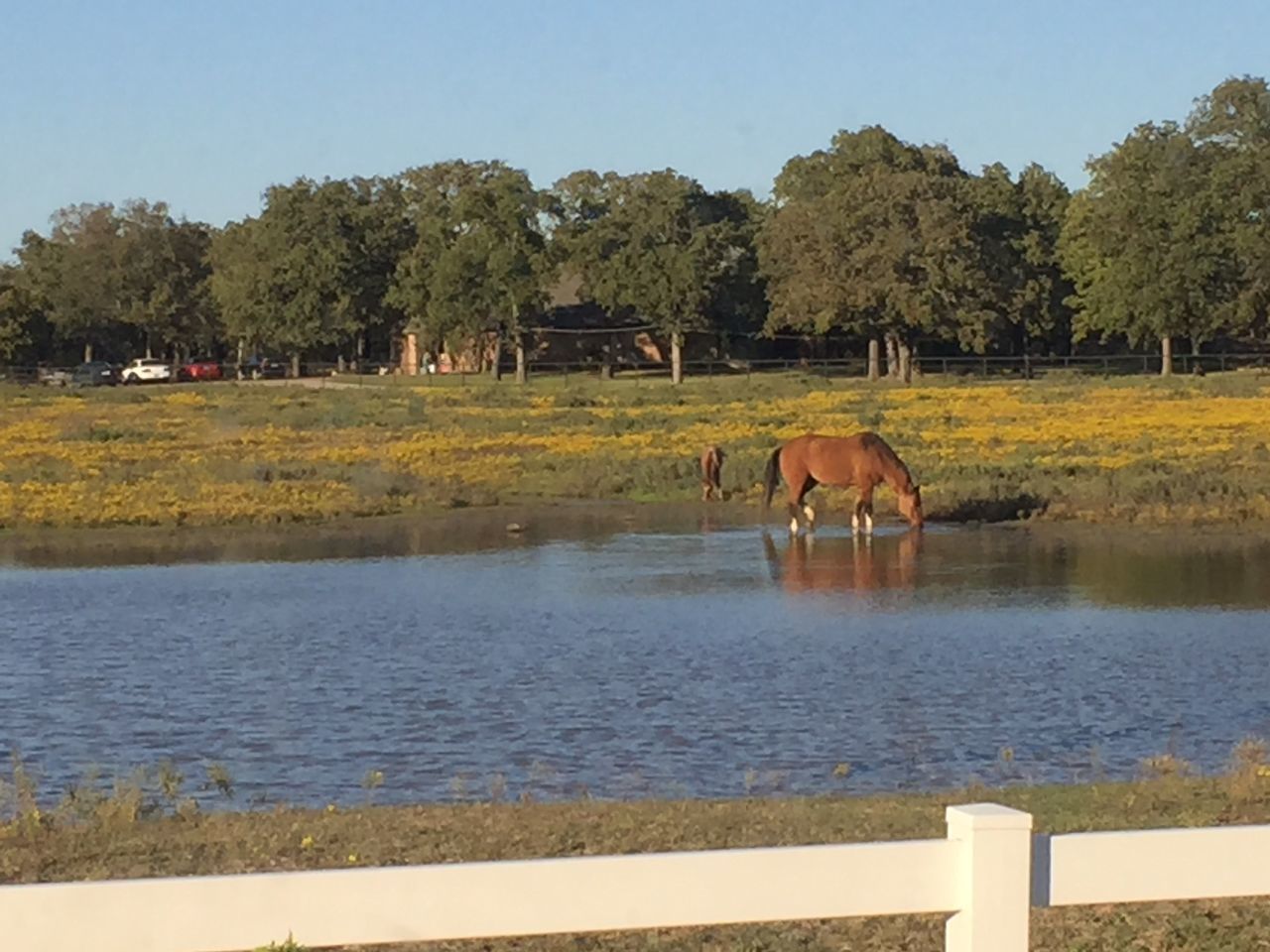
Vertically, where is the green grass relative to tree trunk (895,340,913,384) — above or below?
below

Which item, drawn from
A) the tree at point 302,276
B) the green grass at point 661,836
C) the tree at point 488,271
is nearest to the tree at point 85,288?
the tree at point 302,276

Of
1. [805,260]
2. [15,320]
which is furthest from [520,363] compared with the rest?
[15,320]

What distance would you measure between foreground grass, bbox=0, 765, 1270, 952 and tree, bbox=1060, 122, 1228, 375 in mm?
67408

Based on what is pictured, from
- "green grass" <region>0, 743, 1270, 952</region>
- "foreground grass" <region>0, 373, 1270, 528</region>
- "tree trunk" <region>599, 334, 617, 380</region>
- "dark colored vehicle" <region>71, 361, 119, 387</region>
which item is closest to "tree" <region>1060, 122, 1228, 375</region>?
"foreground grass" <region>0, 373, 1270, 528</region>

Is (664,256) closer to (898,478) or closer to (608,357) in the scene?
(608,357)

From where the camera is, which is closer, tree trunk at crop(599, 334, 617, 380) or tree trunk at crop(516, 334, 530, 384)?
tree trunk at crop(516, 334, 530, 384)

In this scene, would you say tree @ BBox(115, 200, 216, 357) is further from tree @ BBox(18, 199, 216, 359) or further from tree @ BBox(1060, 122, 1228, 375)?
tree @ BBox(1060, 122, 1228, 375)

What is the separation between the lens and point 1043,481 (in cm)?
3147

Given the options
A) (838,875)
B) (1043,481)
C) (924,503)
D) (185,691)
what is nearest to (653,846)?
(838,875)

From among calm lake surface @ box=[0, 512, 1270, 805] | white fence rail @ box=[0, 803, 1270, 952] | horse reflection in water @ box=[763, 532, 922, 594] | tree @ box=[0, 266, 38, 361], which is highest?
tree @ box=[0, 266, 38, 361]

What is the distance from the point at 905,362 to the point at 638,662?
62.9 metres

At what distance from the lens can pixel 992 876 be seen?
183 inches

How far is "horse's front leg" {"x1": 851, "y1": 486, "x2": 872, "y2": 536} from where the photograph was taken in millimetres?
26688

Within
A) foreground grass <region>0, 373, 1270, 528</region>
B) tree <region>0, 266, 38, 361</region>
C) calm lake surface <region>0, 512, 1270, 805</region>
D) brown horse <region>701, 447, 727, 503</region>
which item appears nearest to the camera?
calm lake surface <region>0, 512, 1270, 805</region>
